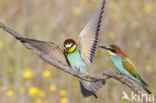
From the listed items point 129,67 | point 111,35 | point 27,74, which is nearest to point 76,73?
point 129,67

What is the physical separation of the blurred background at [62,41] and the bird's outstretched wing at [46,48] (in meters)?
1.20

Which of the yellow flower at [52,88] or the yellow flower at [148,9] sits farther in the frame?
the yellow flower at [148,9]

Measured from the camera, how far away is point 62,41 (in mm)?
4227

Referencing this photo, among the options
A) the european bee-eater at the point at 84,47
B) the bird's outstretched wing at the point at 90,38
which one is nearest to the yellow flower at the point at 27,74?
the european bee-eater at the point at 84,47

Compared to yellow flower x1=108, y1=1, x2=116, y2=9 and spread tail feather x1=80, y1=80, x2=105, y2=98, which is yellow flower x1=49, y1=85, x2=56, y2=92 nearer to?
spread tail feather x1=80, y1=80, x2=105, y2=98

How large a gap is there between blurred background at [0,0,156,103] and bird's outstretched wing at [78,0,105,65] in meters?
1.15

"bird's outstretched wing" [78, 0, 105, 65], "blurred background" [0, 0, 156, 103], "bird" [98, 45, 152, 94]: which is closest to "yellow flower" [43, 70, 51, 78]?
"blurred background" [0, 0, 156, 103]

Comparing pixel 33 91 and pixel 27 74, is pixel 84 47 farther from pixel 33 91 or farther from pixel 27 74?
pixel 27 74

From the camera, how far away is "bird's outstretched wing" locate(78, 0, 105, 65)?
1.49m

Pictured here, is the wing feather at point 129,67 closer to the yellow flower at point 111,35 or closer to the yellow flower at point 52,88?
the yellow flower at point 52,88

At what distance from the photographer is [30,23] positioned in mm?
4570

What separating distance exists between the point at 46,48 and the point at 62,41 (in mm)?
2849

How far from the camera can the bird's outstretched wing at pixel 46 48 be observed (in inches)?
44.6

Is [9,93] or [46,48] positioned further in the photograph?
[9,93]
